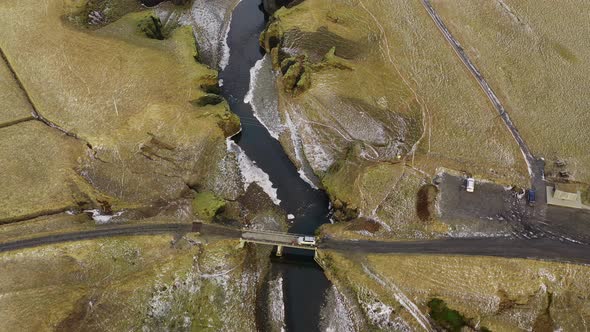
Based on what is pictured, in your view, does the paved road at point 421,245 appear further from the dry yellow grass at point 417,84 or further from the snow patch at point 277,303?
the dry yellow grass at point 417,84

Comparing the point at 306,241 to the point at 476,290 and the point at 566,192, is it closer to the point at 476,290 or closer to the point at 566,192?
the point at 476,290

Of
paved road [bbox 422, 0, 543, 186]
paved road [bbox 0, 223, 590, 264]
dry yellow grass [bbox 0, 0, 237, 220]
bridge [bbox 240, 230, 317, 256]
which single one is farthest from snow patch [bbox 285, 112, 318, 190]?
paved road [bbox 422, 0, 543, 186]

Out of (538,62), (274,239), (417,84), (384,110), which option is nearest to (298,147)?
(384,110)

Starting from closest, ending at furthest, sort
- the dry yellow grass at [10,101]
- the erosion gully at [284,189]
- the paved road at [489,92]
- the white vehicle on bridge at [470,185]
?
the erosion gully at [284,189] → the white vehicle on bridge at [470,185] → the paved road at [489,92] → the dry yellow grass at [10,101]

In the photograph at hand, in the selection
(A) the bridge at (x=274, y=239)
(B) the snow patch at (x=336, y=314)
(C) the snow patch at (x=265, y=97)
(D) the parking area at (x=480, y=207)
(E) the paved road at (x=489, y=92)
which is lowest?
(B) the snow patch at (x=336, y=314)

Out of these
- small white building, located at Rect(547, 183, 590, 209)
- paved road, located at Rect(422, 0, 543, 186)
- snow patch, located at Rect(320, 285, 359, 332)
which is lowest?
snow patch, located at Rect(320, 285, 359, 332)

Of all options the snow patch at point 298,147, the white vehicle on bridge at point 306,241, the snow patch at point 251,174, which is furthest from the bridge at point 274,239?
the snow patch at point 298,147

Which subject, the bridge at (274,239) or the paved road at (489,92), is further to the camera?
the paved road at (489,92)

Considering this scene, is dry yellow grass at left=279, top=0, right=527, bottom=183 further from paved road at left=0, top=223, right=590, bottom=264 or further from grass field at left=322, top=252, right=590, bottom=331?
grass field at left=322, top=252, right=590, bottom=331
